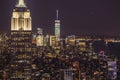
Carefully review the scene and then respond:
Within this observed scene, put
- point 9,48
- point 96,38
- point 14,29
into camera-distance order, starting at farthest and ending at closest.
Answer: point 14,29, point 9,48, point 96,38

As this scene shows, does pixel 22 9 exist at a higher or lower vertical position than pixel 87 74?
higher

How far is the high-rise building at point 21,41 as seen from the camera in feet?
64.3

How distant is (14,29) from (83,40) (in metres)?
3.34

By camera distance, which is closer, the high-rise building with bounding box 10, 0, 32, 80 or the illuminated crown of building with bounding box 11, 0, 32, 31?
the high-rise building with bounding box 10, 0, 32, 80

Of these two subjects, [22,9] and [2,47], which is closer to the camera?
[2,47]

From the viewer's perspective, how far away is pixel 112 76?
659 inches

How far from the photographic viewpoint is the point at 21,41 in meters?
22.1

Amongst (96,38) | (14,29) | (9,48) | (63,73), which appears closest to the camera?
(63,73)

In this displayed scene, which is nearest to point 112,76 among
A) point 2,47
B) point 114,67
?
point 114,67

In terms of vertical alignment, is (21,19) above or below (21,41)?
above

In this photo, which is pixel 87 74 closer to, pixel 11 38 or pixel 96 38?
pixel 96 38

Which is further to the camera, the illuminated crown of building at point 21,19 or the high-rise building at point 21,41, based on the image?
the illuminated crown of building at point 21,19

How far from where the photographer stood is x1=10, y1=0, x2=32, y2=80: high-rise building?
64.3 feet

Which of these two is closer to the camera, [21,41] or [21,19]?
[21,41]
